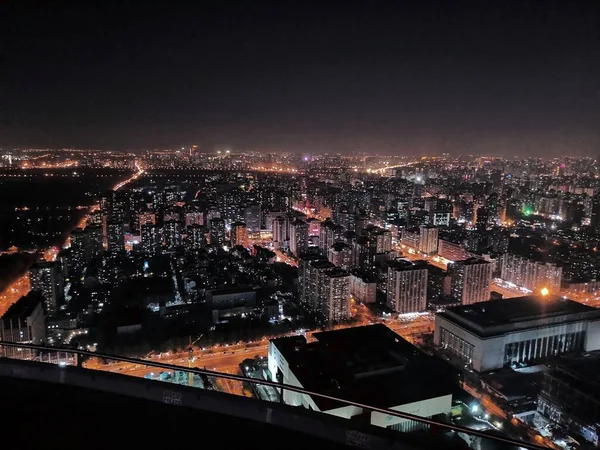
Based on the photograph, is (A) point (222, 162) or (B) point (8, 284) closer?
(B) point (8, 284)

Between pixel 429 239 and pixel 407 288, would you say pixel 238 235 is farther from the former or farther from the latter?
pixel 407 288

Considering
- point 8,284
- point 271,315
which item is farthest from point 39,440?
point 8,284

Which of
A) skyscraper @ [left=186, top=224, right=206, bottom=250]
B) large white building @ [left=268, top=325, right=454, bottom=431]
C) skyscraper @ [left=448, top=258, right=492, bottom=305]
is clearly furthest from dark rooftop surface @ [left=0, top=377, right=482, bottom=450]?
skyscraper @ [left=186, top=224, right=206, bottom=250]

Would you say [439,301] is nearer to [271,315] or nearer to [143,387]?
[271,315]

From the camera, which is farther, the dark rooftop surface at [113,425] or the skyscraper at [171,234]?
the skyscraper at [171,234]

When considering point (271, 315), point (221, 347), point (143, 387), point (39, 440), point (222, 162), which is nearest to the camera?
point (39, 440)

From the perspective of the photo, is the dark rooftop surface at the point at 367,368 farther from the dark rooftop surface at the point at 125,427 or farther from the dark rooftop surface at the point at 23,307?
the dark rooftop surface at the point at 23,307

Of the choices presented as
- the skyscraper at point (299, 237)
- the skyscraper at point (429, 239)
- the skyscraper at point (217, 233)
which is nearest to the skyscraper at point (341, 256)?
the skyscraper at point (299, 237)
